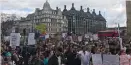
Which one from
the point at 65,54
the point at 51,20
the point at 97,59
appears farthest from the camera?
the point at 51,20

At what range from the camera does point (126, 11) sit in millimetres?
10430

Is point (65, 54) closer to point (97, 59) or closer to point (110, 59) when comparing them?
point (97, 59)

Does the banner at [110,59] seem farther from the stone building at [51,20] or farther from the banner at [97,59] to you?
the stone building at [51,20]

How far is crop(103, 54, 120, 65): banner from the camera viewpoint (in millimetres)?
8379

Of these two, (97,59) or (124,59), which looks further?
(97,59)

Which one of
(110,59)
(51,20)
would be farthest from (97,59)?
(51,20)

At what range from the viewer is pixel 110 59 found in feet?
28.1

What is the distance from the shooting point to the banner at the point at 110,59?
8.38 m

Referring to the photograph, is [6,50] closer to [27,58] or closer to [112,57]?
[27,58]

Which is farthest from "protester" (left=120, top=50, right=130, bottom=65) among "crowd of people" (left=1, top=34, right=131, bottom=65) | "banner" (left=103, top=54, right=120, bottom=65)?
"crowd of people" (left=1, top=34, right=131, bottom=65)

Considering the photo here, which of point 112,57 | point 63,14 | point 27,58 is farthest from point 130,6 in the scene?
point 63,14

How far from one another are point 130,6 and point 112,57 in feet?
7.93

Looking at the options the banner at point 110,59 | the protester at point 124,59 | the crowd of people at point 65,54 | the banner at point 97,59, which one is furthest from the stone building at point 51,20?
the protester at point 124,59

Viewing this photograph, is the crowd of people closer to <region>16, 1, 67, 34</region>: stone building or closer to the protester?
the protester
